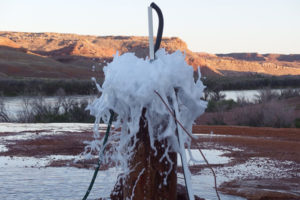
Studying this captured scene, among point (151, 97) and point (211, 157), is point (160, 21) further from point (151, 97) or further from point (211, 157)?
point (211, 157)

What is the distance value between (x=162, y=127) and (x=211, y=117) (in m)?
13.8

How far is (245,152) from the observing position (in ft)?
26.5

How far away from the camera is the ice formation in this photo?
9.82 ft

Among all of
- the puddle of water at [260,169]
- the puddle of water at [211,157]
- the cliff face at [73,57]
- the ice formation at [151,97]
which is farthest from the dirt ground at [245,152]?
the cliff face at [73,57]

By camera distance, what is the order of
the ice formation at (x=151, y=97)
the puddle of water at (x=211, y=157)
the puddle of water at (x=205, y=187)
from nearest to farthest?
the ice formation at (x=151, y=97) → the puddle of water at (x=205, y=187) → the puddle of water at (x=211, y=157)

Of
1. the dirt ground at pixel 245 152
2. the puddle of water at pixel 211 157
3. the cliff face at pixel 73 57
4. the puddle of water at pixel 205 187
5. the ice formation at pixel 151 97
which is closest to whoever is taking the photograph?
the ice formation at pixel 151 97

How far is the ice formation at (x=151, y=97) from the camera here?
2.99m

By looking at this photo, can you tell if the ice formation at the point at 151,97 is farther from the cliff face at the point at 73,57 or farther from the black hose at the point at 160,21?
the cliff face at the point at 73,57

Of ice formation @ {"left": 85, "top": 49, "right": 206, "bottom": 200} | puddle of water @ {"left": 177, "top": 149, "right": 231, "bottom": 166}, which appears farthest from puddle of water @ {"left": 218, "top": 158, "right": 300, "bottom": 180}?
ice formation @ {"left": 85, "top": 49, "right": 206, "bottom": 200}

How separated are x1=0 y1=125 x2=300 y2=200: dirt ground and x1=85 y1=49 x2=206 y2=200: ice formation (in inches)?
45.1

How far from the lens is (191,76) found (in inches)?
125

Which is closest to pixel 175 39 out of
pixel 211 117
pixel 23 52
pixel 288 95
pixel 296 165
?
pixel 23 52

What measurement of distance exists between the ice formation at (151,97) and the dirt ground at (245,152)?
3.75 ft

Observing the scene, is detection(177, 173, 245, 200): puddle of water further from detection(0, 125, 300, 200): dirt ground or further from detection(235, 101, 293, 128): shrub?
detection(235, 101, 293, 128): shrub
